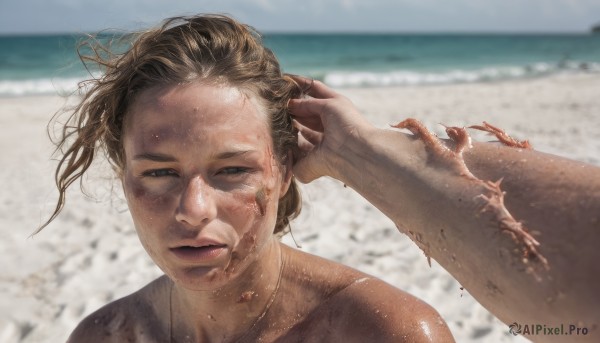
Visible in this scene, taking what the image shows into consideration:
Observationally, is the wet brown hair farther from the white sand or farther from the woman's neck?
the white sand

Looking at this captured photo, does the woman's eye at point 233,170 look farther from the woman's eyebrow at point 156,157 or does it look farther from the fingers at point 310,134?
the fingers at point 310,134

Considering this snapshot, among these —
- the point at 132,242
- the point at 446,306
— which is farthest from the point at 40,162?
the point at 446,306

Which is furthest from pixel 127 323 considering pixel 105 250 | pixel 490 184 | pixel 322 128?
pixel 105 250

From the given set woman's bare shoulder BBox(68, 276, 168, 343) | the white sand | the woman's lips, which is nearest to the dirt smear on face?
the woman's lips

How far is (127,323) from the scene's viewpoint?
2373 mm

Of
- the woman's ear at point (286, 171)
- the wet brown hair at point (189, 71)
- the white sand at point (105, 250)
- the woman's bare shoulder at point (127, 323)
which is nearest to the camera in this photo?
the wet brown hair at point (189, 71)

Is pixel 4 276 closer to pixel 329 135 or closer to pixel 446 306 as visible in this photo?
pixel 446 306

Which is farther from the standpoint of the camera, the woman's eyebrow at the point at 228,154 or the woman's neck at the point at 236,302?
the woman's neck at the point at 236,302

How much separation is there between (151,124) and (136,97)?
147 mm

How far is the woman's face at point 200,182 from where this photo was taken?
6.01ft

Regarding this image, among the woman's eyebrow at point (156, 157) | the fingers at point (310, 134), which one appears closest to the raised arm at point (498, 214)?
the fingers at point (310, 134)

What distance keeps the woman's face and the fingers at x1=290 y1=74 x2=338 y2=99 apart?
0.24 m

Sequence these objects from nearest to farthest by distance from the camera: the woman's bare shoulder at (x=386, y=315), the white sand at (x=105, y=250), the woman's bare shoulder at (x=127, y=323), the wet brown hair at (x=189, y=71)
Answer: the woman's bare shoulder at (x=386, y=315), the wet brown hair at (x=189, y=71), the woman's bare shoulder at (x=127, y=323), the white sand at (x=105, y=250)

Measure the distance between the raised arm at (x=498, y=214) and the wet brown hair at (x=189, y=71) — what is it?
49cm
